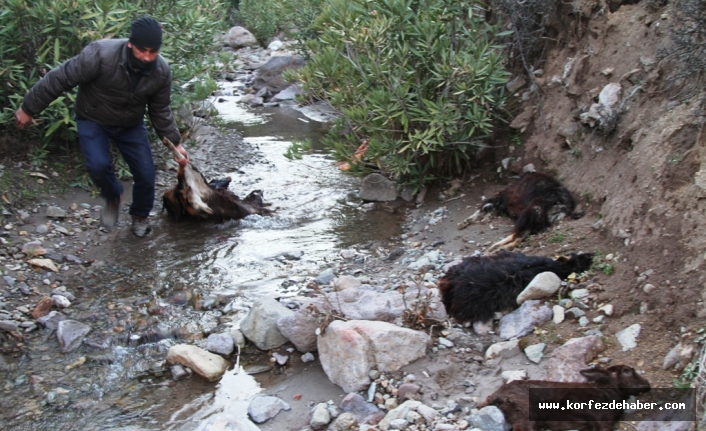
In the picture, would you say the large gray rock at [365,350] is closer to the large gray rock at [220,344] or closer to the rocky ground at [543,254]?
the rocky ground at [543,254]

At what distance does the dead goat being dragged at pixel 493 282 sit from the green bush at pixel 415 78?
7.31 ft

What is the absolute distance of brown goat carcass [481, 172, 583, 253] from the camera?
5605 millimetres

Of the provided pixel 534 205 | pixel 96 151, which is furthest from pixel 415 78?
pixel 96 151

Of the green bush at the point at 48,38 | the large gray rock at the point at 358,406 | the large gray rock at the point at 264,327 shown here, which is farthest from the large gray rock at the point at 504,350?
the green bush at the point at 48,38

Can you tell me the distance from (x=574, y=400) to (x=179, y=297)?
3.29 m

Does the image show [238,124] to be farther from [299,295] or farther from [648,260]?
[648,260]

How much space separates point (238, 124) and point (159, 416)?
9.50 meters

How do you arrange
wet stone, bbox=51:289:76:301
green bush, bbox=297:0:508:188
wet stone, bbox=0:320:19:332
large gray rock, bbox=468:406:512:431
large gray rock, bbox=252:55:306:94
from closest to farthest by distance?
large gray rock, bbox=468:406:512:431 < wet stone, bbox=0:320:19:332 < wet stone, bbox=51:289:76:301 < green bush, bbox=297:0:508:188 < large gray rock, bbox=252:55:306:94

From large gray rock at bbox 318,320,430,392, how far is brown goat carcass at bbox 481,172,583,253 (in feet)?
6.26

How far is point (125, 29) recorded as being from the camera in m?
7.14

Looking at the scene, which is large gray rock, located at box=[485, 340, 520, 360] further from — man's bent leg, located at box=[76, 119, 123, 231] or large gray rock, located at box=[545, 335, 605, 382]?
man's bent leg, located at box=[76, 119, 123, 231]

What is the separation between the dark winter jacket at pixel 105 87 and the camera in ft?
17.9

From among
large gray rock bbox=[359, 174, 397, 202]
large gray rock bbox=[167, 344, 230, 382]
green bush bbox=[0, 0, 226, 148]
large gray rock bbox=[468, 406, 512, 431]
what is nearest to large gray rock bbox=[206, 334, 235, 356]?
large gray rock bbox=[167, 344, 230, 382]

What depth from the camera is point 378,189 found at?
25.9 ft
